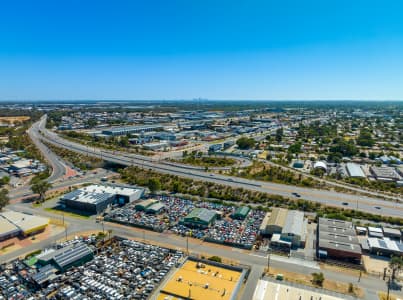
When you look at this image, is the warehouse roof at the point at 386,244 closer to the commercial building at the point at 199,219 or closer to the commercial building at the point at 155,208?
the commercial building at the point at 199,219

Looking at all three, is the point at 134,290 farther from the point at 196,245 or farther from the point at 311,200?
the point at 311,200

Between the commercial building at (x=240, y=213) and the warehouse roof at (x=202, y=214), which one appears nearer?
the warehouse roof at (x=202, y=214)

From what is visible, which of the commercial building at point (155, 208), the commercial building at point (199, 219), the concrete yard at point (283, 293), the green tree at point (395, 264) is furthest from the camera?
the commercial building at point (155, 208)

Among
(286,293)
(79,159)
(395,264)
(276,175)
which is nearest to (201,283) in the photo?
(286,293)

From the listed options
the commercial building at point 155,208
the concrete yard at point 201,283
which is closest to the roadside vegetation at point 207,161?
the commercial building at point 155,208

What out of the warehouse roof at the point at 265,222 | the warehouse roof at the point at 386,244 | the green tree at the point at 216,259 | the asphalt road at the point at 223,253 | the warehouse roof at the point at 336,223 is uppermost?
the warehouse roof at the point at 336,223

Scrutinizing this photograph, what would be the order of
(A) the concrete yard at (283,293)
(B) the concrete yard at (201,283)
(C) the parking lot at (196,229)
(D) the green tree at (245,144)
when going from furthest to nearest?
(D) the green tree at (245,144) → (C) the parking lot at (196,229) → (B) the concrete yard at (201,283) → (A) the concrete yard at (283,293)

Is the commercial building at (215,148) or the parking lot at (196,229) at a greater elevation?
the commercial building at (215,148)
